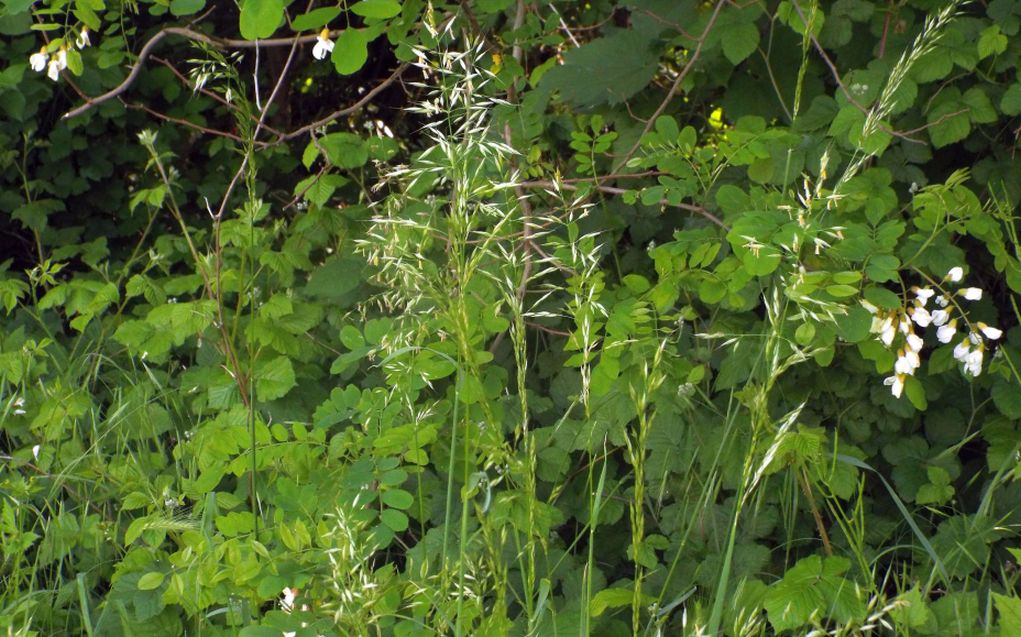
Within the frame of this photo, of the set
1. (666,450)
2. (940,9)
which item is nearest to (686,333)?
(666,450)

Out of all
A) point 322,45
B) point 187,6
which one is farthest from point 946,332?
point 187,6

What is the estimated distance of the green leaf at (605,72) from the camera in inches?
98.4

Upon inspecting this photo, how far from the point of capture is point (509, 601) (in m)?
2.12

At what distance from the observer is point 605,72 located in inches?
99.0

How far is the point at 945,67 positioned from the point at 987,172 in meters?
0.38

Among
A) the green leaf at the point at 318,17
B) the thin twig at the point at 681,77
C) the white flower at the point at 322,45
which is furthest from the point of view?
the thin twig at the point at 681,77

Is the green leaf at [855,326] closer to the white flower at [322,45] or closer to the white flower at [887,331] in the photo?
the white flower at [887,331]

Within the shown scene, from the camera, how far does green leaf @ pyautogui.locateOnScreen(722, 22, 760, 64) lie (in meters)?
2.34

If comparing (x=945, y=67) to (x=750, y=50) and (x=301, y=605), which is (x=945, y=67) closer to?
(x=750, y=50)

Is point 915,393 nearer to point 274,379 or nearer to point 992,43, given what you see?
point 992,43

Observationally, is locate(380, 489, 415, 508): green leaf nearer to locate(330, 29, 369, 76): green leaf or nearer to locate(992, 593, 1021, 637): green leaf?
locate(330, 29, 369, 76): green leaf

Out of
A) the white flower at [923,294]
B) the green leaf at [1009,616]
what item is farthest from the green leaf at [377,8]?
the green leaf at [1009,616]

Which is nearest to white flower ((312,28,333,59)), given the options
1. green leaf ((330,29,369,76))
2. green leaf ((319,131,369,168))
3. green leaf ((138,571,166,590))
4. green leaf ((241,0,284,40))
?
green leaf ((330,29,369,76))

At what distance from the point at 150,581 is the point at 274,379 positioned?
0.72 m
